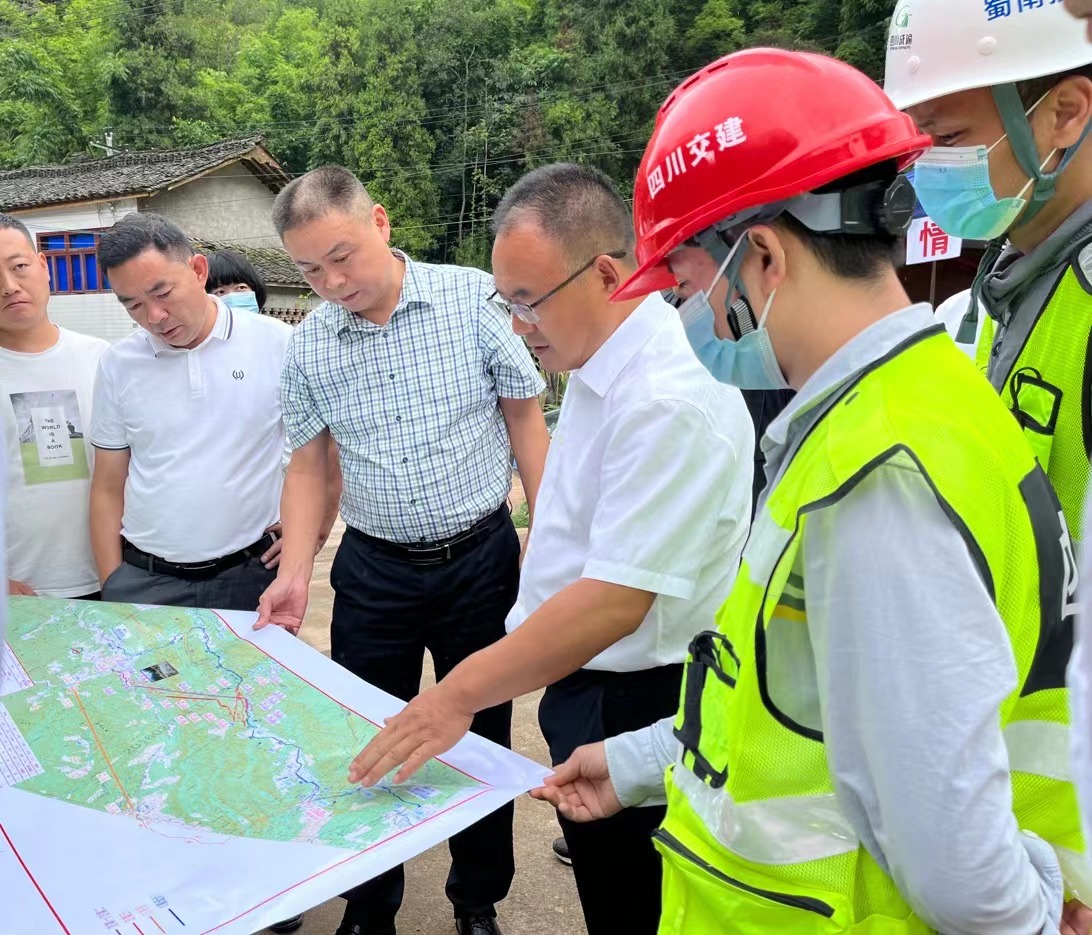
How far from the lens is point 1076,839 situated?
1.00 m

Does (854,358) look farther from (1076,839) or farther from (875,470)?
(1076,839)

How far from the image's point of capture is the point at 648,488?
1.56 m

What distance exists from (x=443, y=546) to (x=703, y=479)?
128 cm

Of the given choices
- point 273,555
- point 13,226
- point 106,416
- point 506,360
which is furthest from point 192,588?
point 13,226

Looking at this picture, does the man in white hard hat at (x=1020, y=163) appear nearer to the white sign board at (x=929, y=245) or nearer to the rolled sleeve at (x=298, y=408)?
the rolled sleeve at (x=298, y=408)

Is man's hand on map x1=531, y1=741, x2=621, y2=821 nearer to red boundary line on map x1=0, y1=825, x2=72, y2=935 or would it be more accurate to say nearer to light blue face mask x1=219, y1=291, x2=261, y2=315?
red boundary line on map x1=0, y1=825, x2=72, y2=935

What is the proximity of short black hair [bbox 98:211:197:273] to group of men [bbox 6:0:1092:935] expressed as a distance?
0.02 m

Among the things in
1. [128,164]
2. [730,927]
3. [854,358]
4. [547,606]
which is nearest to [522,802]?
[547,606]

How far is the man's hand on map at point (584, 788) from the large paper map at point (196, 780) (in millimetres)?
77

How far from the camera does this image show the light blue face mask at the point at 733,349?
107cm

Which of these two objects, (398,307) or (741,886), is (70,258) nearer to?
(398,307)

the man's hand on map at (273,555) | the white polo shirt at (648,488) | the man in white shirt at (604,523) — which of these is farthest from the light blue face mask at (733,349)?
the man's hand on map at (273,555)

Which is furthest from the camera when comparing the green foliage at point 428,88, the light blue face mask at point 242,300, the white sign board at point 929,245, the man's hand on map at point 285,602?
the green foliage at point 428,88

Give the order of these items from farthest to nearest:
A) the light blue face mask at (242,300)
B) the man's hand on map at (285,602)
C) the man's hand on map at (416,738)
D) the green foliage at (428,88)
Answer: the green foliage at (428,88) → the light blue face mask at (242,300) → the man's hand on map at (285,602) → the man's hand on map at (416,738)
